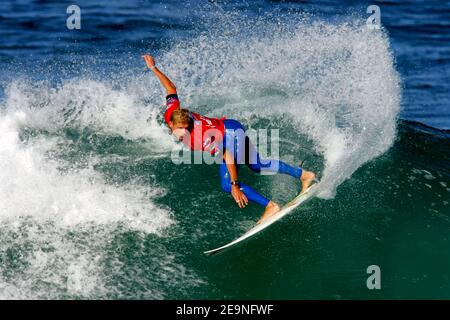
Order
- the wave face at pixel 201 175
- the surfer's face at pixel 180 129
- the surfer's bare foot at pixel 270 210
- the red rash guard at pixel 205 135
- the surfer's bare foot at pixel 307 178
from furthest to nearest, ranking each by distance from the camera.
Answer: the surfer's bare foot at pixel 307 178
the surfer's bare foot at pixel 270 210
the red rash guard at pixel 205 135
the surfer's face at pixel 180 129
the wave face at pixel 201 175

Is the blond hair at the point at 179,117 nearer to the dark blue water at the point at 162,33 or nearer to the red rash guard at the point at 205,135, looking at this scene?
the red rash guard at the point at 205,135

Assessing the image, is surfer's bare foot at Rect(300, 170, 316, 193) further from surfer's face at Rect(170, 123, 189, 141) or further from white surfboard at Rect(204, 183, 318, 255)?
surfer's face at Rect(170, 123, 189, 141)

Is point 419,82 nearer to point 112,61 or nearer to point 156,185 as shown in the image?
point 112,61

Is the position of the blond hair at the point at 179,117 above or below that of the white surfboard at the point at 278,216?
above

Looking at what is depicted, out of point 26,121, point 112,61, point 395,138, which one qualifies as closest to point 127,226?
point 26,121

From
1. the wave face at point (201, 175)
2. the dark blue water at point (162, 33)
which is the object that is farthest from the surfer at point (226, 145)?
the dark blue water at point (162, 33)

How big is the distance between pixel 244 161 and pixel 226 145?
444 mm

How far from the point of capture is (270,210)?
7.83 m

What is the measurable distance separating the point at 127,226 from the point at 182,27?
33.5 feet

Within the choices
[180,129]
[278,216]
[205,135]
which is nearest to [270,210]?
[278,216]

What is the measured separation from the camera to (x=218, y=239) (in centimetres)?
783

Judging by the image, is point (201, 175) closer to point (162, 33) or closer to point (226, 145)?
point (226, 145)

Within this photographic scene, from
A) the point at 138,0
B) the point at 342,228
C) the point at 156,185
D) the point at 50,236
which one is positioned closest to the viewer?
the point at 50,236

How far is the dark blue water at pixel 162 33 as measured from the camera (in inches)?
594
